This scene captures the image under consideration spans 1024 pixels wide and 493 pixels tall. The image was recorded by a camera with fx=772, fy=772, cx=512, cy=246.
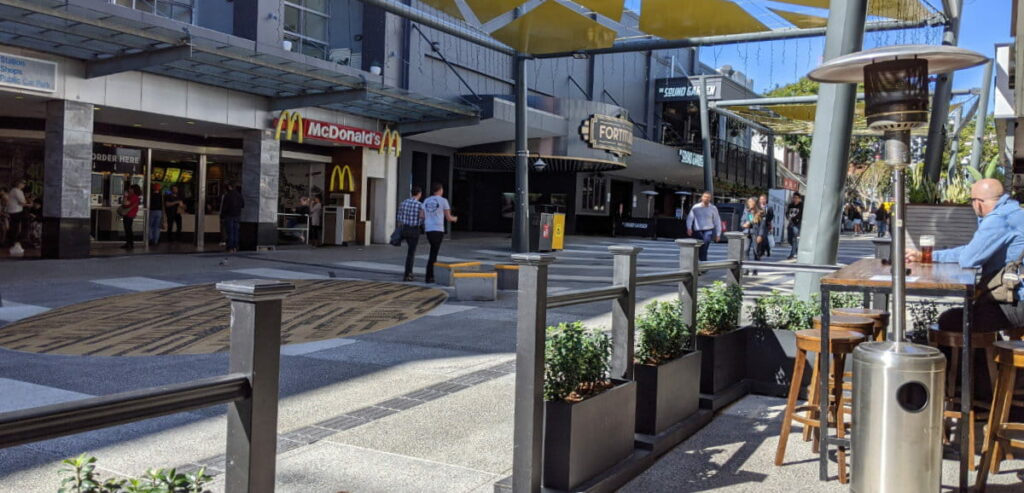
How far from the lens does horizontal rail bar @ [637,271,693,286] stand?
194 inches

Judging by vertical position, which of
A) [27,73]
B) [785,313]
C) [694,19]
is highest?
[694,19]

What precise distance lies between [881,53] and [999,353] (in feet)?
5.86

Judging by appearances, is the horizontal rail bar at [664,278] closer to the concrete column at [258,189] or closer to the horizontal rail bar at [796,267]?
the horizontal rail bar at [796,267]

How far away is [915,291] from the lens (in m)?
4.24

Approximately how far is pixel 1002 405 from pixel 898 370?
128 centimetres

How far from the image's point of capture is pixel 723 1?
11969mm

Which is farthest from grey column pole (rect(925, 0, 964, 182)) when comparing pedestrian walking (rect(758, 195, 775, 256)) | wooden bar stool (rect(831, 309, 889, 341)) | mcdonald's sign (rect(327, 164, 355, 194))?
mcdonald's sign (rect(327, 164, 355, 194))

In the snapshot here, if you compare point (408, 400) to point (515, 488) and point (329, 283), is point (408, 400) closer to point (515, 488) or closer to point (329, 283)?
point (515, 488)

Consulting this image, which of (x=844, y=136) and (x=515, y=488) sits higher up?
(x=844, y=136)

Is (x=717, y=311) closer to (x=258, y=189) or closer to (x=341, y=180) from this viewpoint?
(x=258, y=189)

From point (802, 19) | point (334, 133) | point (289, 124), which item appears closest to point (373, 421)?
point (802, 19)

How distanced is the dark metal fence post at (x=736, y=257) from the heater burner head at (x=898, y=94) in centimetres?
292

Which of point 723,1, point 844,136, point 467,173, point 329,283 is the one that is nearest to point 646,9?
point 723,1

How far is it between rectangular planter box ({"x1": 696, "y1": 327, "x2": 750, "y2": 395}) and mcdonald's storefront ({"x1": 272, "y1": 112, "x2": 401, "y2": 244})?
18379 millimetres
